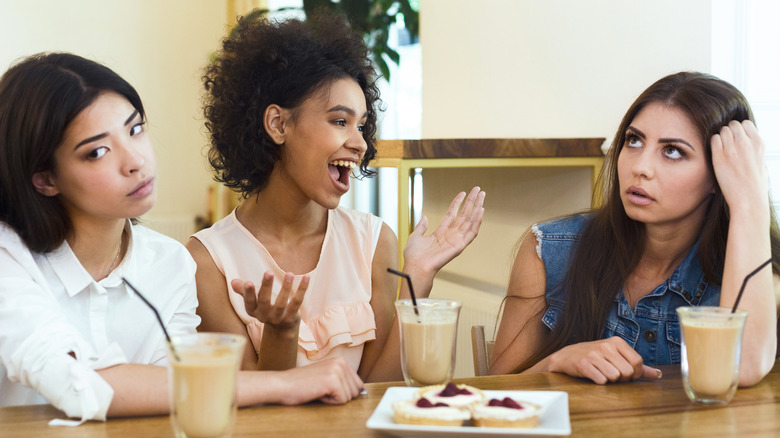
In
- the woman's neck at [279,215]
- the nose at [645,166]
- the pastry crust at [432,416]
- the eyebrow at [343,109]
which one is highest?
the eyebrow at [343,109]

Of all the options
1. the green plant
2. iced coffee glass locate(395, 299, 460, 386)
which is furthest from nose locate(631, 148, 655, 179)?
the green plant

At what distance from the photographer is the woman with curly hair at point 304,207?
182cm

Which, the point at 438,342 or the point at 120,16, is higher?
the point at 120,16

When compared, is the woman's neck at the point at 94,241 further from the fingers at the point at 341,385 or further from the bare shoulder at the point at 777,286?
the bare shoulder at the point at 777,286

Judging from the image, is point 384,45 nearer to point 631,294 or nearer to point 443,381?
point 631,294

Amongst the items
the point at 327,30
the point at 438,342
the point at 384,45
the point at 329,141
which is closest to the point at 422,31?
the point at 327,30

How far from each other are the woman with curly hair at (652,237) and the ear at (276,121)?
65 centimetres

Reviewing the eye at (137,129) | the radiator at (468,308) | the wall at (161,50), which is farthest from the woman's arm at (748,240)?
the wall at (161,50)

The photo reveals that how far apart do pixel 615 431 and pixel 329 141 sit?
105 centimetres

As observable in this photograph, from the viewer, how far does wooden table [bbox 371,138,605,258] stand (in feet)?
7.54

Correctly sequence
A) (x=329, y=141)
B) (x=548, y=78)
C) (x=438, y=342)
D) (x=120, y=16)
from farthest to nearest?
(x=120, y=16) → (x=548, y=78) → (x=329, y=141) → (x=438, y=342)

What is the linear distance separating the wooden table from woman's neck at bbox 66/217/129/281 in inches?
38.8

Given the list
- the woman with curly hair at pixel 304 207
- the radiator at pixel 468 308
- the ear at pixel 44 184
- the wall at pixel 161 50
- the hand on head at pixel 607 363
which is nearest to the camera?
the hand on head at pixel 607 363

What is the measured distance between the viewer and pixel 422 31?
9.26 feet
